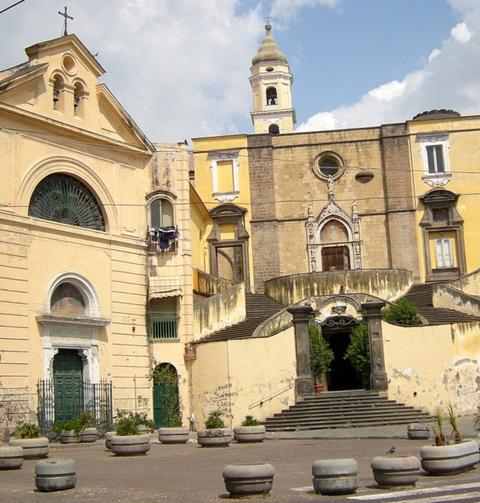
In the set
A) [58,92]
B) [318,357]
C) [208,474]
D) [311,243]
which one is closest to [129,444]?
[208,474]

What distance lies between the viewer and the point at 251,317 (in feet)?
108

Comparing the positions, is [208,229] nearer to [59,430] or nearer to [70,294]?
[70,294]

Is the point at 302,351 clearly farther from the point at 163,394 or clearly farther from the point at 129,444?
the point at 129,444

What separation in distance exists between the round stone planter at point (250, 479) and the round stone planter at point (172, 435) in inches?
449

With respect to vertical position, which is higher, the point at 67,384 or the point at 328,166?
the point at 328,166

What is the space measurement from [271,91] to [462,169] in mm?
24740

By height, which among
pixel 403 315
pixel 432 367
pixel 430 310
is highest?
pixel 430 310

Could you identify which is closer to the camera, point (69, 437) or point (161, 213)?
point (69, 437)

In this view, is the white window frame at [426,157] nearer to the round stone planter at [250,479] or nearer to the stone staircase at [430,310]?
the stone staircase at [430,310]

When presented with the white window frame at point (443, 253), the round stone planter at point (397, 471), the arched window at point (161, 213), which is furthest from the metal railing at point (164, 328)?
the round stone planter at point (397, 471)

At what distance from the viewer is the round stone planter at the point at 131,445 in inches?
724

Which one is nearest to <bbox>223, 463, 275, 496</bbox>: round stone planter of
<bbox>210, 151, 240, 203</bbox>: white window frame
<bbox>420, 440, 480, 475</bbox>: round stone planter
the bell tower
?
<bbox>420, 440, 480, 475</bbox>: round stone planter

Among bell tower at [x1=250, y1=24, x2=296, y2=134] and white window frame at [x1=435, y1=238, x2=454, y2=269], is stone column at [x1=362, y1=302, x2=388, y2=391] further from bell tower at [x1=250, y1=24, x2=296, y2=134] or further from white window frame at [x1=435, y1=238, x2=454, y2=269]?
bell tower at [x1=250, y1=24, x2=296, y2=134]

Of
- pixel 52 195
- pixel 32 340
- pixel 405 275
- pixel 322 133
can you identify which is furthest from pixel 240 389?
pixel 322 133
